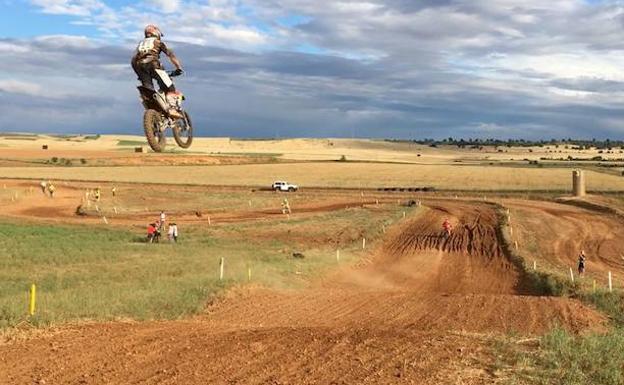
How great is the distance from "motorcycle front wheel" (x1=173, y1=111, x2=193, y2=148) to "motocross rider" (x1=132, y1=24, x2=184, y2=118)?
2.11 ft

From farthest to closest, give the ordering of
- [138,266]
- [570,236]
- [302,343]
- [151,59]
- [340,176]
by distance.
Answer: [340,176] < [570,236] < [138,266] < [302,343] < [151,59]

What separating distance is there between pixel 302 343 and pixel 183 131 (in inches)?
233

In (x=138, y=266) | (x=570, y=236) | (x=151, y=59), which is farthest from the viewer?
(x=570, y=236)

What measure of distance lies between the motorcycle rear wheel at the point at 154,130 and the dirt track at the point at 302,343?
4691 mm

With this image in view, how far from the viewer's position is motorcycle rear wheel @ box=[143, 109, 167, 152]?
8617 mm

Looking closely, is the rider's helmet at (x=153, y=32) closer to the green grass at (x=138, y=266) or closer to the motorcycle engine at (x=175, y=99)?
the motorcycle engine at (x=175, y=99)

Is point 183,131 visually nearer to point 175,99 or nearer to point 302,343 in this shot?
point 175,99

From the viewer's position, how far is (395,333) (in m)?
14.8

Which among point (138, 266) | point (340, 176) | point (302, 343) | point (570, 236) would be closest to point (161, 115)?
point (302, 343)

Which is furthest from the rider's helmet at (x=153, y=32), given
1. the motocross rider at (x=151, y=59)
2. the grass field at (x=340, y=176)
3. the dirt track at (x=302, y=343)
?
the grass field at (x=340, y=176)

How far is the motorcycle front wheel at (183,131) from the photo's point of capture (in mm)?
9273

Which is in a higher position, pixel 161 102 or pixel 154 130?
pixel 161 102

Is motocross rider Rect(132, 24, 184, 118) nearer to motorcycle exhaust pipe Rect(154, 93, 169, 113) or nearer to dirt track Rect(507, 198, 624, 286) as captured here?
motorcycle exhaust pipe Rect(154, 93, 169, 113)

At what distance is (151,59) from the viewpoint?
27.8 feet
